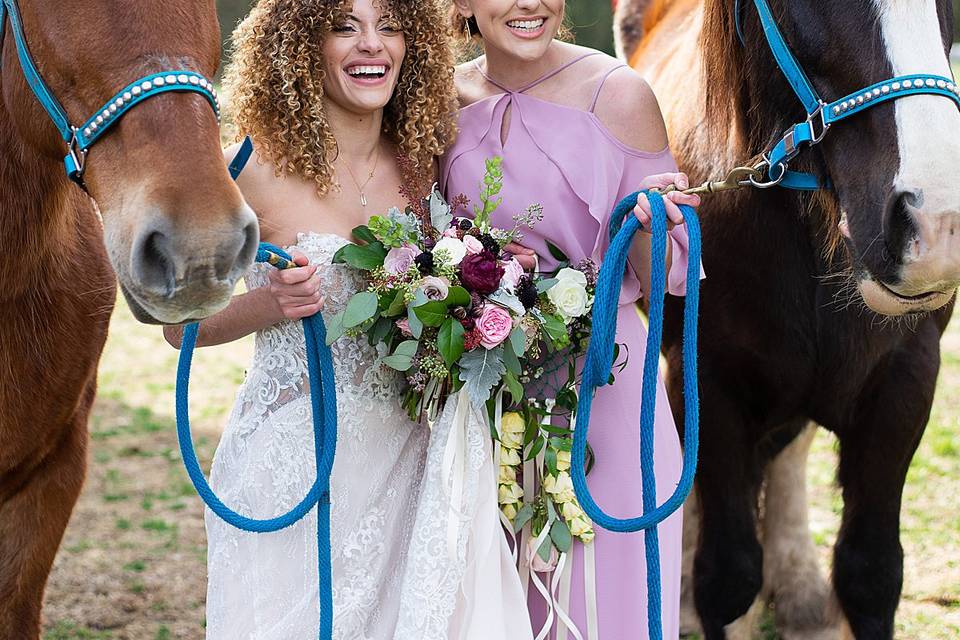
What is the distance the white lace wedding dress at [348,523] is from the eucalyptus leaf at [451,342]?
198 mm

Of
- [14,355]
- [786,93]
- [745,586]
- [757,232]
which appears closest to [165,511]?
[14,355]

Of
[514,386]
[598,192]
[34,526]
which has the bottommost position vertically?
[34,526]

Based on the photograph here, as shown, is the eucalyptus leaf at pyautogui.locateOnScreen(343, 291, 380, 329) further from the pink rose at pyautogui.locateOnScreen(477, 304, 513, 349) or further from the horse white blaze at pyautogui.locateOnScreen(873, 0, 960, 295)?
the horse white blaze at pyautogui.locateOnScreen(873, 0, 960, 295)

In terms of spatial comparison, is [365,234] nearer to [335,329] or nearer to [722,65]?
[335,329]

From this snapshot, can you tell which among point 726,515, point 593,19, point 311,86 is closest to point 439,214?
point 311,86

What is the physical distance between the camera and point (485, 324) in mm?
2246

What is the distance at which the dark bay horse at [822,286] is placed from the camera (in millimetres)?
2143

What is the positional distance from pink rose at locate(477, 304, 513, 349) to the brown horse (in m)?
0.57

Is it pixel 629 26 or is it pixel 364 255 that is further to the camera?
pixel 629 26

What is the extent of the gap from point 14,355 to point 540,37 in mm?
1407

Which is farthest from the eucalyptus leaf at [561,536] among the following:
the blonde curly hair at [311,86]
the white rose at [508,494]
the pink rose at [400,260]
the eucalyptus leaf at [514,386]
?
the blonde curly hair at [311,86]

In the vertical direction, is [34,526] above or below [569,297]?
below

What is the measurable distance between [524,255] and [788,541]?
1.85 metres

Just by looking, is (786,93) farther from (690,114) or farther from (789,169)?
(690,114)
